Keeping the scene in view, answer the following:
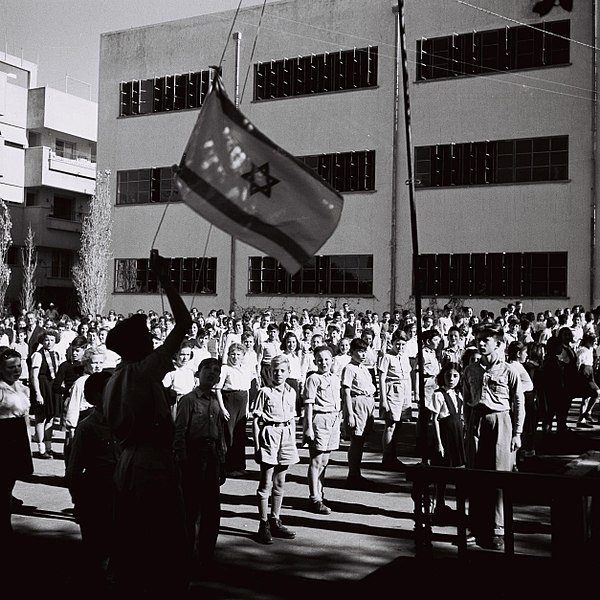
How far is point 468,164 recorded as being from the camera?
30266mm

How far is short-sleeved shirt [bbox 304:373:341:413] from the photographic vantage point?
9453 millimetres

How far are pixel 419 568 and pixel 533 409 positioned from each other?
775cm

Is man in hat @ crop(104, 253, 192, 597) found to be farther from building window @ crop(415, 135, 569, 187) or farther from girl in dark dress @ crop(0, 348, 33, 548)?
building window @ crop(415, 135, 569, 187)

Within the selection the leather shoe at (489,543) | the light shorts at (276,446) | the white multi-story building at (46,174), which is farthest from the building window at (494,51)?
the white multi-story building at (46,174)

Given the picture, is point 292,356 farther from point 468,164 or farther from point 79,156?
point 79,156

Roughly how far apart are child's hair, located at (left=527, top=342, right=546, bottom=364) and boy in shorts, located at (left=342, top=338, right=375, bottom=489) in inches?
214

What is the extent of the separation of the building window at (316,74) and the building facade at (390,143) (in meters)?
0.06

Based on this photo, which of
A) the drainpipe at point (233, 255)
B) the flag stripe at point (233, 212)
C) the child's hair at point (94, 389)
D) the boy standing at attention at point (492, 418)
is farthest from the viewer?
the drainpipe at point (233, 255)

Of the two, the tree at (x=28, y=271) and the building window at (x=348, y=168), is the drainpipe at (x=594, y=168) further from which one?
the tree at (x=28, y=271)

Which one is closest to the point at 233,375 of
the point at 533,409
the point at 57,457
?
the point at 57,457

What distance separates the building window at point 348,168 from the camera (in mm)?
32031

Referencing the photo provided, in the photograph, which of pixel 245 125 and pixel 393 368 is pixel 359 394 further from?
pixel 245 125

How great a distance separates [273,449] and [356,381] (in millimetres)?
2826

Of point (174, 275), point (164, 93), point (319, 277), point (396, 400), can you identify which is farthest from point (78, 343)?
point (164, 93)
